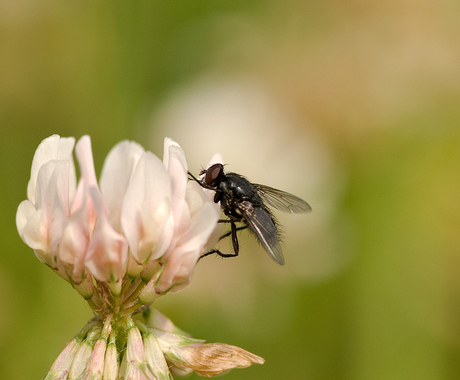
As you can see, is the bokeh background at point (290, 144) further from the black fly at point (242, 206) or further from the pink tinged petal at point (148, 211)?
the pink tinged petal at point (148, 211)

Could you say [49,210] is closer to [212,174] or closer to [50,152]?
[50,152]

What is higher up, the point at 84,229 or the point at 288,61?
the point at 288,61

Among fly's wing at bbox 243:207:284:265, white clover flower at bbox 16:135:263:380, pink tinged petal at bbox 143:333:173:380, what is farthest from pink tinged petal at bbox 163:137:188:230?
fly's wing at bbox 243:207:284:265

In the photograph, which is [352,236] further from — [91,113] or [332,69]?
[91,113]

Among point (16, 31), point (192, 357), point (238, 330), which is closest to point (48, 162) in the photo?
point (192, 357)

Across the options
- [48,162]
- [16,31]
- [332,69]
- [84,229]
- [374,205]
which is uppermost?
[332,69]

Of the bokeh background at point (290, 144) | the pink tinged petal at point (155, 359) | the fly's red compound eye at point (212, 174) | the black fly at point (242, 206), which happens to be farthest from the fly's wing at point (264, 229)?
the bokeh background at point (290, 144)

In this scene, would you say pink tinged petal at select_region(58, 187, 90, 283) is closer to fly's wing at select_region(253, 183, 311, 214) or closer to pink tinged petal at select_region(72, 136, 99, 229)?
pink tinged petal at select_region(72, 136, 99, 229)
